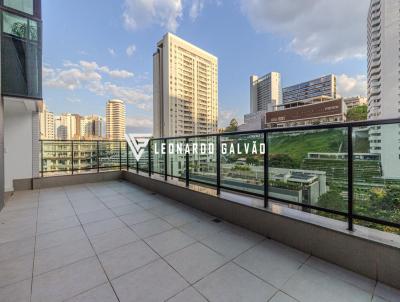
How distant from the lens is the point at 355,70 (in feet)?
192

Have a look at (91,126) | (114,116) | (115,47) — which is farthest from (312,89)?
(115,47)

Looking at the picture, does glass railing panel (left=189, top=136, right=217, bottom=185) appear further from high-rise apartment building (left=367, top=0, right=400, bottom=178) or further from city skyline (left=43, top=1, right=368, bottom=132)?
high-rise apartment building (left=367, top=0, right=400, bottom=178)

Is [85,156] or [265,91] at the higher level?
[265,91]

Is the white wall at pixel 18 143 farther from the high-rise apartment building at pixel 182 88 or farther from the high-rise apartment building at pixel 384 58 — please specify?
the high-rise apartment building at pixel 384 58

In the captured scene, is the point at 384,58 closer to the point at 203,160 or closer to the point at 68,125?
the point at 203,160

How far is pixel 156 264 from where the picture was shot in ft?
5.79

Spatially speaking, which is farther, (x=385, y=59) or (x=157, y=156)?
(x=385, y=59)

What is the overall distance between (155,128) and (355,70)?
214 feet

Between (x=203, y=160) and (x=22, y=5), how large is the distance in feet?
19.1

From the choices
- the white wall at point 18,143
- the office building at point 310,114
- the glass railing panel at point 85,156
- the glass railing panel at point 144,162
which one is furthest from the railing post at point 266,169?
the office building at point 310,114

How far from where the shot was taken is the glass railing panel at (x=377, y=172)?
1.56 m

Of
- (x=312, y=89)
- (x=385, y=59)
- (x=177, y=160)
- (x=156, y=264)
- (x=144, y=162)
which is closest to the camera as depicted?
(x=156, y=264)

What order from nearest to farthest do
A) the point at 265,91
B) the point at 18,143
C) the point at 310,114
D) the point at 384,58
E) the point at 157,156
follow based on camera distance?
the point at 157,156 → the point at 18,143 → the point at 384,58 → the point at 310,114 → the point at 265,91

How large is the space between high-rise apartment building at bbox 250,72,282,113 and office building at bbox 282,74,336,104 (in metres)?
5.14
